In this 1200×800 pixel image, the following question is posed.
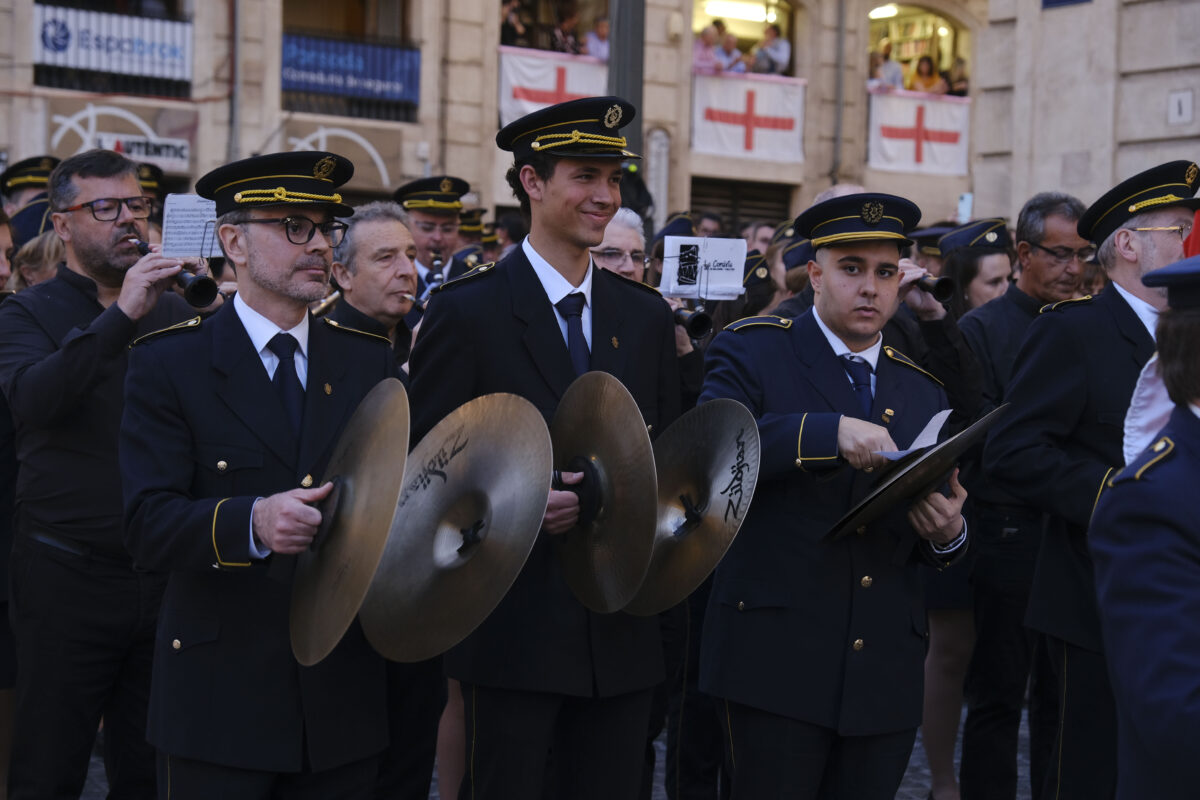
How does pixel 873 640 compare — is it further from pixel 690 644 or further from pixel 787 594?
pixel 690 644

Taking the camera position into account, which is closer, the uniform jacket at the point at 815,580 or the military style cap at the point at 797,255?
the uniform jacket at the point at 815,580

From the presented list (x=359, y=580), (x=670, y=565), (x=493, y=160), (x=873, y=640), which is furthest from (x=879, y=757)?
(x=493, y=160)

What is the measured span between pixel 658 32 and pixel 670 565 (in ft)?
65.3

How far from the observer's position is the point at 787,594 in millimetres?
3979

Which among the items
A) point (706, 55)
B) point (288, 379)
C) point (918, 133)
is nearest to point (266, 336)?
point (288, 379)

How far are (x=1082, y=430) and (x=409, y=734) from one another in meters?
Result: 2.42

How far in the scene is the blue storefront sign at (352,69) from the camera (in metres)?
20.6

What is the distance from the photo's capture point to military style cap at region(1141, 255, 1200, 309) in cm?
257

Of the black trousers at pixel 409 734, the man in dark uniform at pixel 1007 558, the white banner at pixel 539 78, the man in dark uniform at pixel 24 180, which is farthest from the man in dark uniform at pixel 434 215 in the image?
the white banner at pixel 539 78

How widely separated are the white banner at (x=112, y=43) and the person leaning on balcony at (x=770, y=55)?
9.06 m

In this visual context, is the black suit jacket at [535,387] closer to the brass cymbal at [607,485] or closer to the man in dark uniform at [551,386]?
the man in dark uniform at [551,386]

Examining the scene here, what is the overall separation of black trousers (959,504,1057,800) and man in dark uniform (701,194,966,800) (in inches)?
70.2

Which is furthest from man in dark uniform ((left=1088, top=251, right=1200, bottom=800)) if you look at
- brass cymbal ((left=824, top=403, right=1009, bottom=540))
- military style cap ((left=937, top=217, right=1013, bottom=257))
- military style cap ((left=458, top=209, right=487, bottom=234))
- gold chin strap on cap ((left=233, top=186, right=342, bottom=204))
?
military style cap ((left=458, top=209, right=487, bottom=234))

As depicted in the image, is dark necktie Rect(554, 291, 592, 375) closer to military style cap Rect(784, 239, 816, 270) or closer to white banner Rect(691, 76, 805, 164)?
military style cap Rect(784, 239, 816, 270)
